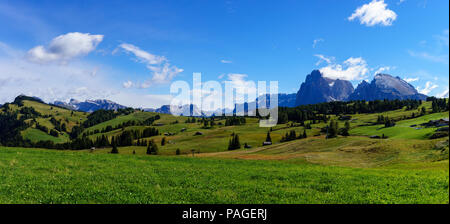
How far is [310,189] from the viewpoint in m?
18.5
